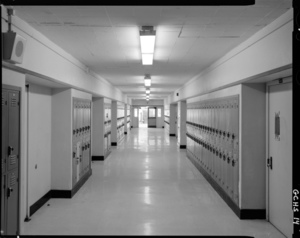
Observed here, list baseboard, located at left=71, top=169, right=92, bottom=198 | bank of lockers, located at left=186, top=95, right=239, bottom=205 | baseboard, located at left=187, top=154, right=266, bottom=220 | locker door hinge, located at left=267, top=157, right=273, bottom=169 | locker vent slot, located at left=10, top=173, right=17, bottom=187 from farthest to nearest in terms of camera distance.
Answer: baseboard, located at left=71, top=169, right=92, bottom=198 < bank of lockers, located at left=186, top=95, right=239, bottom=205 < baseboard, located at left=187, top=154, right=266, bottom=220 < locker door hinge, located at left=267, top=157, right=273, bottom=169 < locker vent slot, located at left=10, top=173, right=17, bottom=187

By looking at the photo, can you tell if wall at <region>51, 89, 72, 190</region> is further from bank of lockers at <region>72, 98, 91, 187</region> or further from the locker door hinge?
the locker door hinge

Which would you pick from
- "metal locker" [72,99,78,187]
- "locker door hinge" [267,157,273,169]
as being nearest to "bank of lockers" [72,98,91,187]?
"metal locker" [72,99,78,187]

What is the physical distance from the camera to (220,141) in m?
6.40

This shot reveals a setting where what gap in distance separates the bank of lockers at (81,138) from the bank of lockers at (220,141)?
10.4 ft

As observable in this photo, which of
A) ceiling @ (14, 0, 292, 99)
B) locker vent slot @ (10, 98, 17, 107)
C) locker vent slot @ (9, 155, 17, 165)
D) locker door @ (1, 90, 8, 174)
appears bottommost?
locker vent slot @ (9, 155, 17, 165)

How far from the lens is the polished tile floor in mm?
4453

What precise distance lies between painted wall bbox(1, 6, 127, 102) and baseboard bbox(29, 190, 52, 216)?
2240 millimetres

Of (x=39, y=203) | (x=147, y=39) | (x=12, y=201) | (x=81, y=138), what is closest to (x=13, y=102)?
(x=12, y=201)

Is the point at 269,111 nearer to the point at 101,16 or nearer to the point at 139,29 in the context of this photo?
the point at 139,29

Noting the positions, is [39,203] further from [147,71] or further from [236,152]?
[147,71]

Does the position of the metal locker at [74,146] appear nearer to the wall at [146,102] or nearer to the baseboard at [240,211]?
the baseboard at [240,211]

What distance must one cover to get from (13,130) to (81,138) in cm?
Answer: 381

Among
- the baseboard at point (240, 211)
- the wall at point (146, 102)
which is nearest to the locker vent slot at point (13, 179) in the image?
the baseboard at point (240, 211)

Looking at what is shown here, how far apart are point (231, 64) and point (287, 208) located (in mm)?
2668
